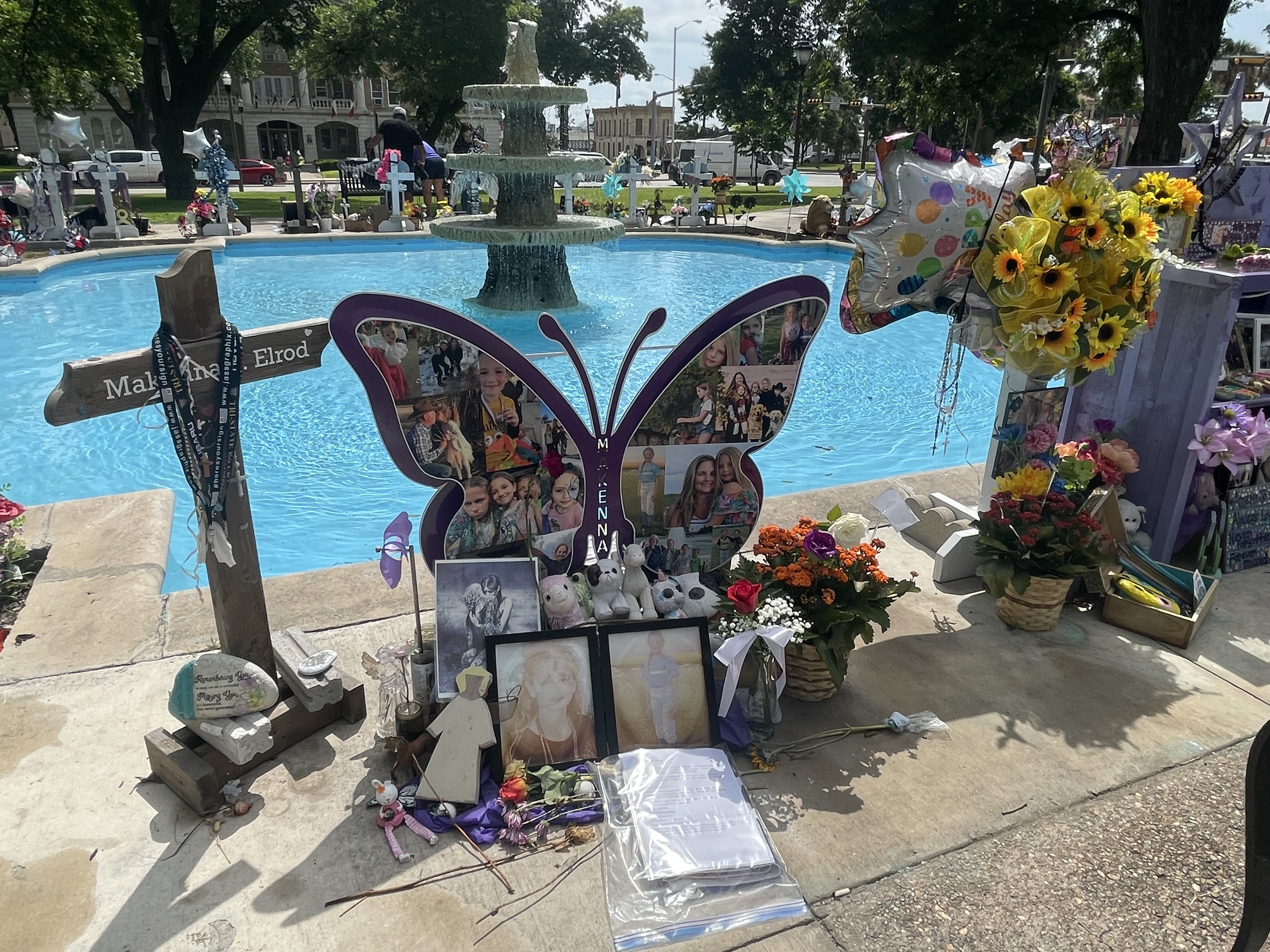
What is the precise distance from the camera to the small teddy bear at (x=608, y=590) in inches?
159

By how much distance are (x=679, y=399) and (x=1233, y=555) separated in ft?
13.9

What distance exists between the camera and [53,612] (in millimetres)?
4578

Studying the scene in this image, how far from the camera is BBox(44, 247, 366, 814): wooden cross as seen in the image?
10.0 ft

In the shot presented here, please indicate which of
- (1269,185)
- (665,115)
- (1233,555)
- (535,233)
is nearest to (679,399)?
(1233,555)

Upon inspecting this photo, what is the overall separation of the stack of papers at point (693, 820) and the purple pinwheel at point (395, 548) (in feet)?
4.25

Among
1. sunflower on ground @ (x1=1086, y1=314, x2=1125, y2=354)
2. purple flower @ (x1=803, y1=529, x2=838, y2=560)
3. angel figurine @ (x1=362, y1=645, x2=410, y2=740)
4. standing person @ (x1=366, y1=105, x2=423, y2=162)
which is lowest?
angel figurine @ (x1=362, y1=645, x2=410, y2=740)

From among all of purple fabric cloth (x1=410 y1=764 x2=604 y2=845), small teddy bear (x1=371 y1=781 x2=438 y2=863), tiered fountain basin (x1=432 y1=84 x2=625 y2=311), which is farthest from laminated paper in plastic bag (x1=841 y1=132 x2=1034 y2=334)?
tiered fountain basin (x1=432 y1=84 x2=625 y2=311)

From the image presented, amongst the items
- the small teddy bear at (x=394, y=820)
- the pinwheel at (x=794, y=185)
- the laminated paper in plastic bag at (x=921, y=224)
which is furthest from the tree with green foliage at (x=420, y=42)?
the small teddy bear at (x=394, y=820)

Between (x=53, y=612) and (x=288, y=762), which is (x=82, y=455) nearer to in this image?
(x=53, y=612)

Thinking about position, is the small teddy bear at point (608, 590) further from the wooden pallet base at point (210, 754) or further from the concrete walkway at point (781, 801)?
the wooden pallet base at point (210, 754)

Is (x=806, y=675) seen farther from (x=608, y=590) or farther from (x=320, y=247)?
(x=320, y=247)

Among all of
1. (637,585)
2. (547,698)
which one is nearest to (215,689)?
(547,698)

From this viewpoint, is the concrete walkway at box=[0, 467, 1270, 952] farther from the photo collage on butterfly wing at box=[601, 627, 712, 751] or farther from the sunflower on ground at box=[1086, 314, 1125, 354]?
the sunflower on ground at box=[1086, 314, 1125, 354]

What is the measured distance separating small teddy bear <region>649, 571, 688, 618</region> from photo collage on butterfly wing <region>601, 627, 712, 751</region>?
272 millimetres
